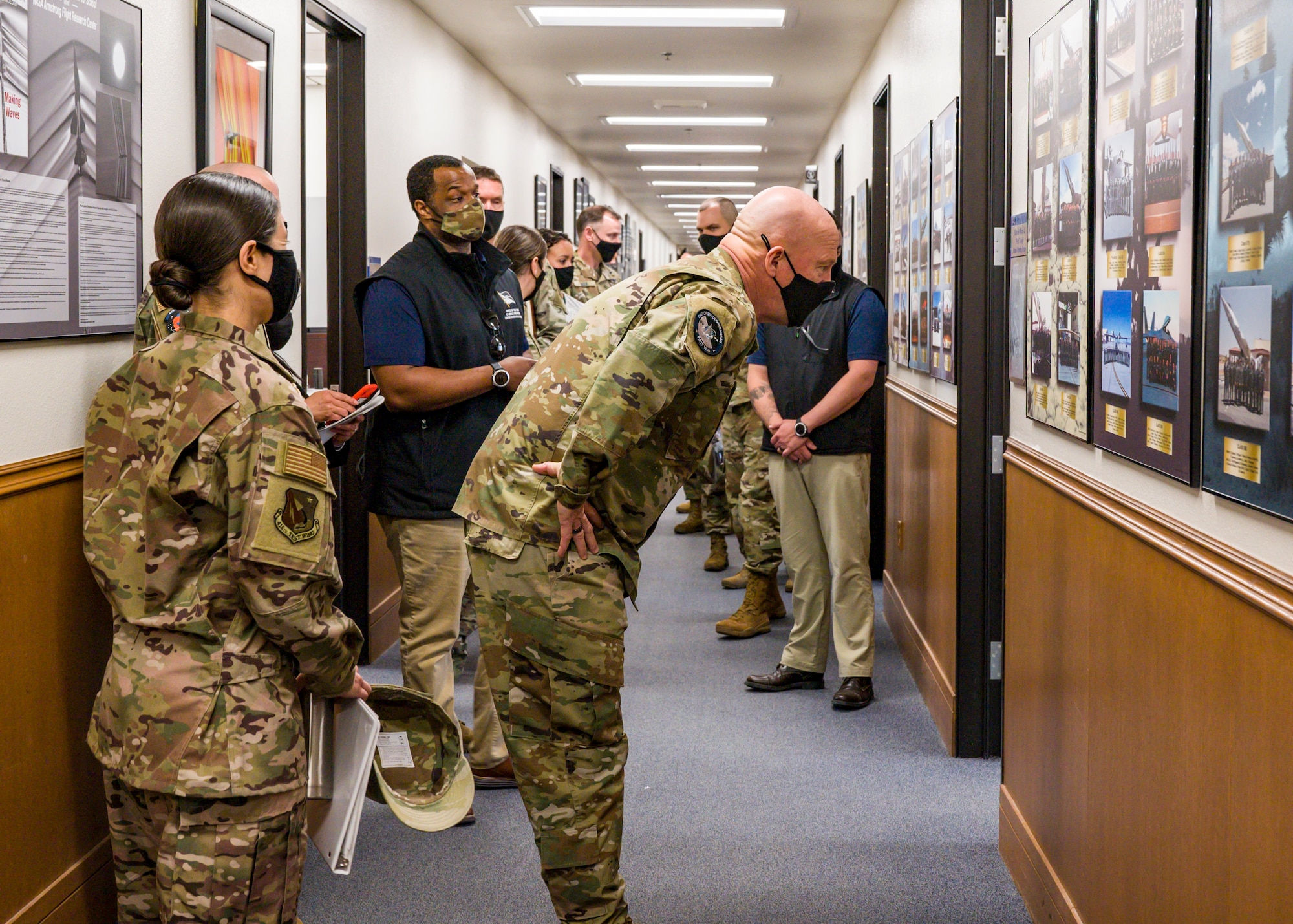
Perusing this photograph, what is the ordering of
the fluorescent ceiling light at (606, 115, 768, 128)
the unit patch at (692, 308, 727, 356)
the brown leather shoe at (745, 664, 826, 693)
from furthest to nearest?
the fluorescent ceiling light at (606, 115, 768, 128), the brown leather shoe at (745, 664, 826, 693), the unit patch at (692, 308, 727, 356)

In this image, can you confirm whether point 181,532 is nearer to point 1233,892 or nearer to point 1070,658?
point 1233,892

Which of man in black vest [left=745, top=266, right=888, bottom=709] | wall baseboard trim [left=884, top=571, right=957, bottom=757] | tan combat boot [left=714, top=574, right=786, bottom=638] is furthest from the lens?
tan combat boot [left=714, top=574, right=786, bottom=638]

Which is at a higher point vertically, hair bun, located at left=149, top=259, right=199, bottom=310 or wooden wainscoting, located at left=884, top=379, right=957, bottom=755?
hair bun, located at left=149, top=259, right=199, bottom=310

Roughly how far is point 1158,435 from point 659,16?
467 centimetres

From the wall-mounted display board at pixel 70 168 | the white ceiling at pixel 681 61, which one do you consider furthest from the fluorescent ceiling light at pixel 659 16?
the wall-mounted display board at pixel 70 168

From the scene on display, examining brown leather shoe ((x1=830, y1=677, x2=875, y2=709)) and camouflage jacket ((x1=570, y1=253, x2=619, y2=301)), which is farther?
camouflage jacket ((x1=570, y1=253, x2=619, y2=301))

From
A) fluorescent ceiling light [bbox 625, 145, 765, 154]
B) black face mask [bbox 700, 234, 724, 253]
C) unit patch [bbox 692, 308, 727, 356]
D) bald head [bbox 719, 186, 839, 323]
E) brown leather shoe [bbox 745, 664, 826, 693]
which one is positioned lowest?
brown leather shoe [bbox 745, 664, 826, 693]

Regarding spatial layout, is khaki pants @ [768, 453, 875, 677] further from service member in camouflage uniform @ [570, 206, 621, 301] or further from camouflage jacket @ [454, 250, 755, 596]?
service member in camouflage uniform @ [570, 206, 621, 301]

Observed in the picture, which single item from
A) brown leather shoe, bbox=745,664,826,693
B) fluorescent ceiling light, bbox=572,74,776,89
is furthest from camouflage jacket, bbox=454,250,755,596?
fluorescent ceiling light, bbox=572,74,776,89

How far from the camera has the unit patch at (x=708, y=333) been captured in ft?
6.11

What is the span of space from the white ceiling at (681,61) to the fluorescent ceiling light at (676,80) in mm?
102

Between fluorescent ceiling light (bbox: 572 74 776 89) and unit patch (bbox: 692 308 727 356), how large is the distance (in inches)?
233

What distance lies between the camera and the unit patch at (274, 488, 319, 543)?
1548mm

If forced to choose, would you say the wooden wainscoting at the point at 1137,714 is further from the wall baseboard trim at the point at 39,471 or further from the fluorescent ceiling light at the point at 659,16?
A: the fluorescent ceiling light at the point at 659,16
